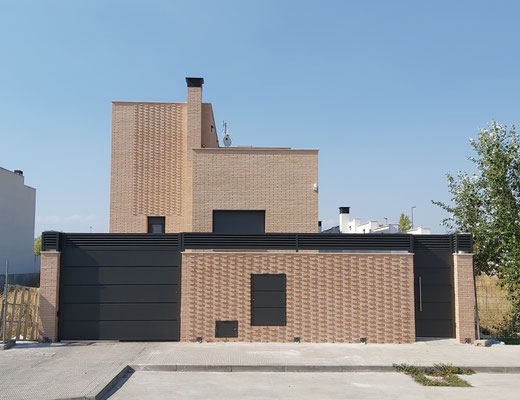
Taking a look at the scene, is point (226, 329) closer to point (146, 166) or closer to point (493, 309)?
point (146, 166)

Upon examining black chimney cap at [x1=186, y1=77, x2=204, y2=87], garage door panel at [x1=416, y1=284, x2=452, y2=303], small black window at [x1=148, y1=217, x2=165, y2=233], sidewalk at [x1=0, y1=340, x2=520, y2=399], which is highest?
black chimney cap at [x1=186, y1=77, x2=204, y2=87]

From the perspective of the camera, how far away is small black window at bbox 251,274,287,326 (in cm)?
1413

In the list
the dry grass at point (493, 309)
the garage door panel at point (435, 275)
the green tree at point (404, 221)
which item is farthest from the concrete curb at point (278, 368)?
the green tree at point (404, 221)

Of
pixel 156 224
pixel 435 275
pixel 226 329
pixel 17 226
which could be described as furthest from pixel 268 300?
pixel 17 226

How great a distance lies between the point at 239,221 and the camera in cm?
1886

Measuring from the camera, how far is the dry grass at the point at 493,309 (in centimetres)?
1962

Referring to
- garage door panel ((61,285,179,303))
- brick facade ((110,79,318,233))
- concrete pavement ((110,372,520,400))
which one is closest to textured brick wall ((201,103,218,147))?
brick facade ((110,79,318,233))

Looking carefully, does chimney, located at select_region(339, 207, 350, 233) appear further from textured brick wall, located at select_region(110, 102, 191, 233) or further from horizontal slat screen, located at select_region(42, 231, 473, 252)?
horizontal slat screen, located at select_region(42, 231, 473, 252)

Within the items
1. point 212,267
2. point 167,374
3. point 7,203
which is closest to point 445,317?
point 212,267

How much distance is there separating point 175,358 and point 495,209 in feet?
39.7

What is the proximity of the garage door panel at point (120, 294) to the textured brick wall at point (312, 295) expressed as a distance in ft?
1.78

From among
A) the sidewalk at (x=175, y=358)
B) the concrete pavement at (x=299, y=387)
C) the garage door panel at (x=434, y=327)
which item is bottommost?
the concrete pavement at (x=299, y=387)

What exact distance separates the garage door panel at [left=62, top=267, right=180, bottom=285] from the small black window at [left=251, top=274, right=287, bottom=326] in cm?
237

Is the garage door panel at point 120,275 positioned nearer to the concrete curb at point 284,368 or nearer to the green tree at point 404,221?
the concrete curb at point 284,368
